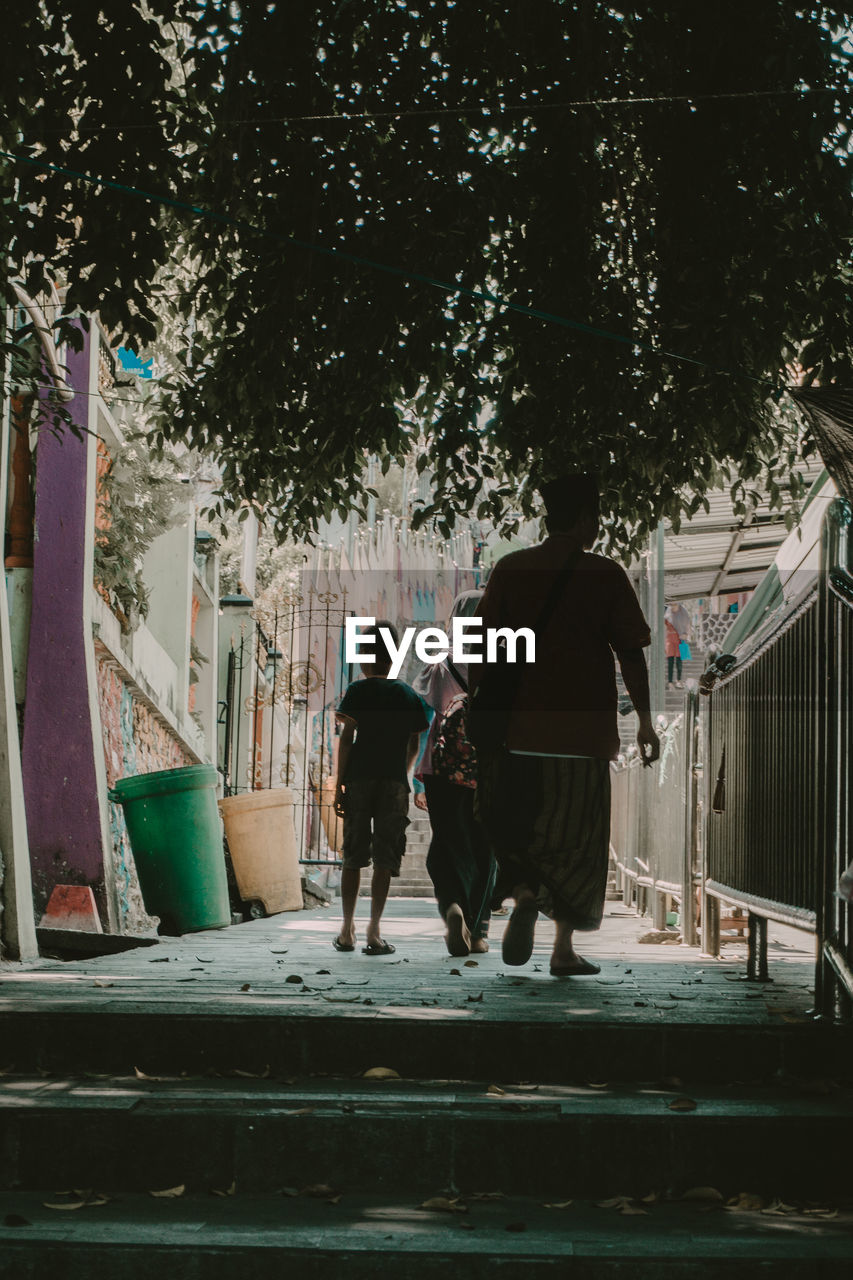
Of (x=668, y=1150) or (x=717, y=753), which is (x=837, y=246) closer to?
(x=717, y=753)

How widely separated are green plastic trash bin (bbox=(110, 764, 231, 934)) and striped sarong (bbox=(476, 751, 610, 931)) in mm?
3560

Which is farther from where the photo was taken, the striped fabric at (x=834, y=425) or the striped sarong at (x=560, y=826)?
the striped sarong at (x=560, y=826)

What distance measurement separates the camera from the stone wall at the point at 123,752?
9.91 meters

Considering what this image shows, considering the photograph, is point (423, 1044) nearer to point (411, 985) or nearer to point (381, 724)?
point (411, 985)

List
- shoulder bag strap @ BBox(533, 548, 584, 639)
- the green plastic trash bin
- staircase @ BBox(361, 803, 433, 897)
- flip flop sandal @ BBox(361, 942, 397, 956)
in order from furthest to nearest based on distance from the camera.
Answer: staircase @ BBox(361, 803, 433, 897) → the green plastic trash bin → flip flop sandal @ BBox(361, 942, 397, 956) → shoulder bag strap @ BBox(533, 548, 584, 639)

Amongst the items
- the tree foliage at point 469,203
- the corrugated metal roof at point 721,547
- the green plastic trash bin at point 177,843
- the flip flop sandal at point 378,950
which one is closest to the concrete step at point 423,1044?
the tree foliage at point 469,203

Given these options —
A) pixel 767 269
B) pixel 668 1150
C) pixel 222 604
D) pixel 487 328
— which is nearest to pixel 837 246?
pixel 767 269

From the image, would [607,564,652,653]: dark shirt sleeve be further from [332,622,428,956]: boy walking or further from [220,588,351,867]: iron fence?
[220,588,351,867]: iron fence

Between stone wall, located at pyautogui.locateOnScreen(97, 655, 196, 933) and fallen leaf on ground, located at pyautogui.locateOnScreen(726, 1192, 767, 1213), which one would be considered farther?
stone wall, located at pyautogui.locateOnScreen(97, 655, 196, 933)

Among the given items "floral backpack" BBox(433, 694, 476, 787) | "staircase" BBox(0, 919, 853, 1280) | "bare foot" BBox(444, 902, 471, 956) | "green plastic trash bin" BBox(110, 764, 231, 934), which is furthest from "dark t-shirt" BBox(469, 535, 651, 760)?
"green plastic trash bin" BBox(110, 764, 231, 934)

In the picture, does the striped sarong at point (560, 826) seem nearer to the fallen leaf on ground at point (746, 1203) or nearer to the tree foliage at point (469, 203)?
the tree foliage at point (469, 203)

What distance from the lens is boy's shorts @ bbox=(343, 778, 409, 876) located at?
7.41 meters

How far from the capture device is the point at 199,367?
8.76 meters

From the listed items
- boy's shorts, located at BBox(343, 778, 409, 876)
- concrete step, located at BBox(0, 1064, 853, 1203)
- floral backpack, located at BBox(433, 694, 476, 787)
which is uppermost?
floral backpack, located at BBox(433, 694, 476, 787)
